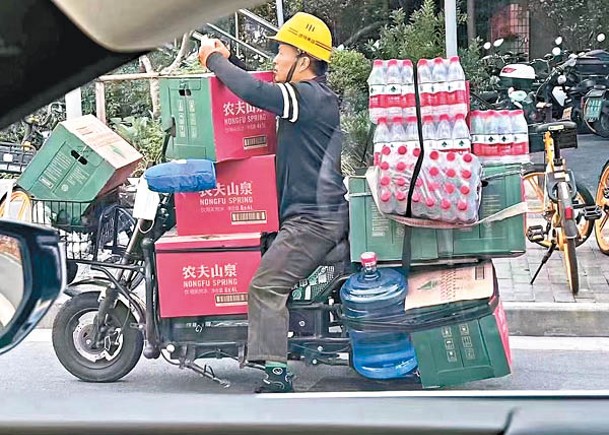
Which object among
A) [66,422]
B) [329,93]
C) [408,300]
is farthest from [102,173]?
[66,422]

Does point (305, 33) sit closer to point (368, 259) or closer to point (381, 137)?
point (381, 137)

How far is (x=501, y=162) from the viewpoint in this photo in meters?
3.81

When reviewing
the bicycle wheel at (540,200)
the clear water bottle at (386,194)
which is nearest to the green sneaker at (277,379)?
the clear water bottle at (386,194)

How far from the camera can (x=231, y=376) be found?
161 inches

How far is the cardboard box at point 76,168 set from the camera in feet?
13.0

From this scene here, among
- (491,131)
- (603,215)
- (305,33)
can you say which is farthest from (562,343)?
(305,33)

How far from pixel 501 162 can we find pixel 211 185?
1056 millimetres

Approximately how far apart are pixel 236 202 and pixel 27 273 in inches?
99.7

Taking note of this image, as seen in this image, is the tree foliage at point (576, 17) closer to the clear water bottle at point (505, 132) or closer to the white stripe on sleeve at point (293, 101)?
the clear water bottle at point (505, 132)

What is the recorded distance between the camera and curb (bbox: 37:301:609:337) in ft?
16.3

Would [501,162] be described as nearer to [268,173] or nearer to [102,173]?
[268,173]

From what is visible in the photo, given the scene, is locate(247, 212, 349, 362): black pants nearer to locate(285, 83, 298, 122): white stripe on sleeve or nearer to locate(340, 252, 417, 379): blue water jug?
locate(340, 252, 417, 379): blue water jug

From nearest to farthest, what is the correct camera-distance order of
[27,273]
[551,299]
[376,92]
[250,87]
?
1. [27,273]
2. [250,87]
3. [376,92]
4. [551,299]

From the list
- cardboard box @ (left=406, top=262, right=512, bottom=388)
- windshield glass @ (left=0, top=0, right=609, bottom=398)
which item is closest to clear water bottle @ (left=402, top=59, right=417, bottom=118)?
windshield glass @ (left=0, top=0, right=609, bottom=398)
